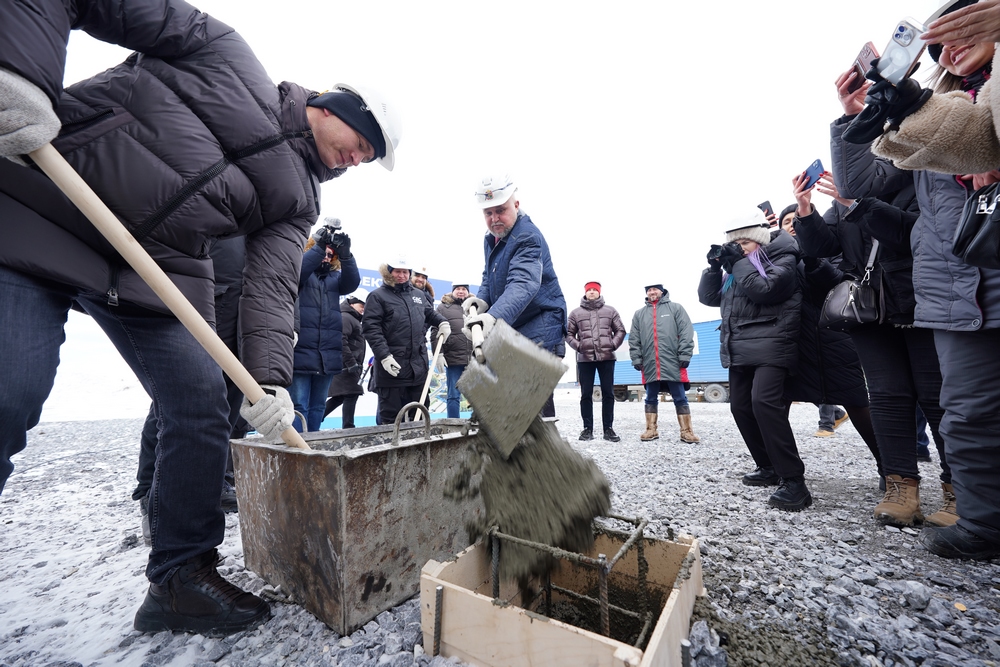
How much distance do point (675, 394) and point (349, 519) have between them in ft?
17.7

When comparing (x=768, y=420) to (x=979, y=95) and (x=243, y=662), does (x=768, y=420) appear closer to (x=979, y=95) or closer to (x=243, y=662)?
(x=979, y=95)

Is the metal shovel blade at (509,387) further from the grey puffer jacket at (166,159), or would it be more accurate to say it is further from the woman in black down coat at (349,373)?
the woman in black down coat at (349,373)

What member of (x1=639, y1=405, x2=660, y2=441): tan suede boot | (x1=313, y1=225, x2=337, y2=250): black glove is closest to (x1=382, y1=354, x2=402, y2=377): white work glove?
(x1=313, y1=225, x2=337, y2=250): black glove

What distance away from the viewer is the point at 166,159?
1.28 m

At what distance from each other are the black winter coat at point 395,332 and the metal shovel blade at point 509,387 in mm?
3212

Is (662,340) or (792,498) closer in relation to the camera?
(792,498)

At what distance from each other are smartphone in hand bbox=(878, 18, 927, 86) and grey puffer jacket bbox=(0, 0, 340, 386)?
217cm

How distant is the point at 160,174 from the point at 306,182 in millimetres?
490

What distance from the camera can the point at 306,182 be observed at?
1677 millimetres

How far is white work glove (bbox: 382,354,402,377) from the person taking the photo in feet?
15.0

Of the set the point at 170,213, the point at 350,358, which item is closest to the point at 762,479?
the point at 170,213

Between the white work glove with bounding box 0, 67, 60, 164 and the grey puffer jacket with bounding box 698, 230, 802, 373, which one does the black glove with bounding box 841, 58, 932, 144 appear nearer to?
the grey puffer jacket with bounding box 698, 230, 802, 373

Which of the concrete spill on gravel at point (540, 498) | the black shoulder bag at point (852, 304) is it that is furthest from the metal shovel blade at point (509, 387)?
the black shoulder bag at point (852, 304)

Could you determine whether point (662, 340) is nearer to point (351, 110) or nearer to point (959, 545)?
point (959, 545)
